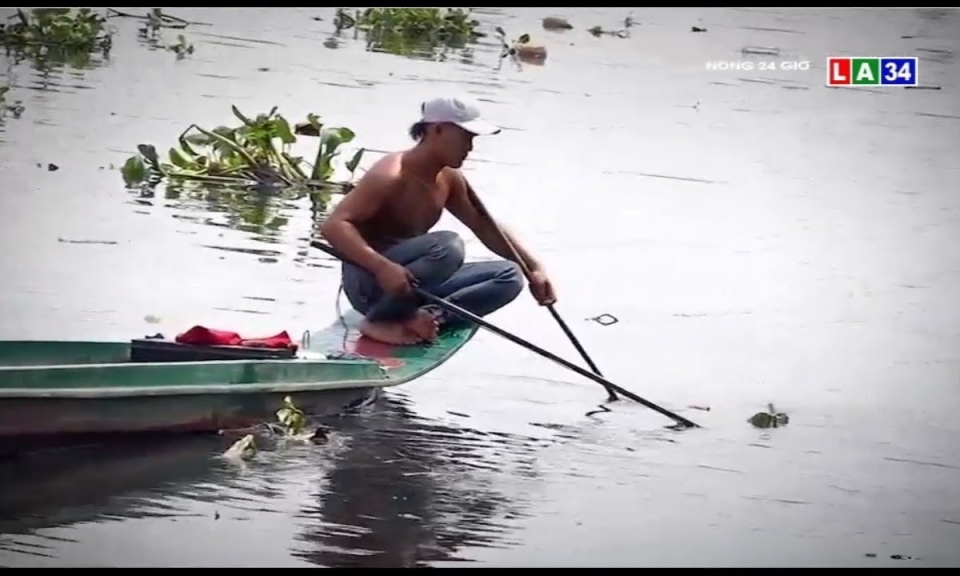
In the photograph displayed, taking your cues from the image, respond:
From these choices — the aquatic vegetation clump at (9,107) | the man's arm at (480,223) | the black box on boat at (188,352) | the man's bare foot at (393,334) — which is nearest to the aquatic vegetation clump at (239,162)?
the aquatic vegetation clump at (9,107)

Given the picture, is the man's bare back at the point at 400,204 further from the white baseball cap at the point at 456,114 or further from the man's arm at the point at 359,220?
the white baseball cap at the point at 456,114

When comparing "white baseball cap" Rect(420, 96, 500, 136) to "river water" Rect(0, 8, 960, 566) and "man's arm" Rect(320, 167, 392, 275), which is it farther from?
"river water" Rect(0, 8, 960, 566)

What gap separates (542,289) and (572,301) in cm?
104

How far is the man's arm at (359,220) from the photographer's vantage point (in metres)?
4.20

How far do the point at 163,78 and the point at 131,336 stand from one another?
4.35 metres

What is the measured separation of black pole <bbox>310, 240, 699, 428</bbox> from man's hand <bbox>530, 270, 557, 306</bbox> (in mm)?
250

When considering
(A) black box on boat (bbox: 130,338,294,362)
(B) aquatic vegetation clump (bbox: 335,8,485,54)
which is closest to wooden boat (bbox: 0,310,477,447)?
(A) black box on boat (bbox: 130,338,294,362)

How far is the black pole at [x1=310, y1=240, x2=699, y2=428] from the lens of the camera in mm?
4254

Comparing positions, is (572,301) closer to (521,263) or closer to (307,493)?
(521,263)

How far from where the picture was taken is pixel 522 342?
440cm

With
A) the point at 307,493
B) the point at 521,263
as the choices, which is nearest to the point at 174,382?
the point at 307,493

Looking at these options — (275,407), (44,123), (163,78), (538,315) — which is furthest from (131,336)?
(163,78)

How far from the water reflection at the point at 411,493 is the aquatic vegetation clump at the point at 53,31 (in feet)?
17.3
